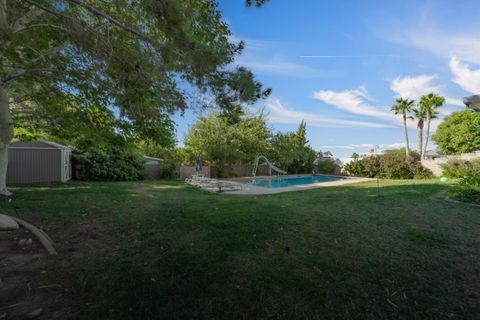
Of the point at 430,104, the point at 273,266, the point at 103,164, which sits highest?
the point at 430,104

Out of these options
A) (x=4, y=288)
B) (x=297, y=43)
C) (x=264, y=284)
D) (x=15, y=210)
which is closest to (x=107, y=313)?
(x=4, y=288)

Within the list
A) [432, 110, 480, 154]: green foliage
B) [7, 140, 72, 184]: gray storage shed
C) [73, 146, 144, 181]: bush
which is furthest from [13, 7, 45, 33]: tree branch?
[432, 110, 480, 154]: green foliage

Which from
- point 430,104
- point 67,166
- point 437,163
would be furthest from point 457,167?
point 67,166

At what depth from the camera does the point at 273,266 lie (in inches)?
108

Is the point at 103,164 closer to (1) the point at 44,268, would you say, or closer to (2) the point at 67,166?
(2) the point at 67,166

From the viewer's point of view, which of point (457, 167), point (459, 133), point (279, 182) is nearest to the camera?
point (457, 167)

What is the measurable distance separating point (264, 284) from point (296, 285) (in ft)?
1.10

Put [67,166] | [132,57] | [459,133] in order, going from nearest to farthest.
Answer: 1. [132,57]
2. [67,166]
3. [459,133]

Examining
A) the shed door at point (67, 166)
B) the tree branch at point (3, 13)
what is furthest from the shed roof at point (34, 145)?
the tree branch at point (3, 13)

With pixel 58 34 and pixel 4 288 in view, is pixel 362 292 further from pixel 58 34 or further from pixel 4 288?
→ pixel 58 34

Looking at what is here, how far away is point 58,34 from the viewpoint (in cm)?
533

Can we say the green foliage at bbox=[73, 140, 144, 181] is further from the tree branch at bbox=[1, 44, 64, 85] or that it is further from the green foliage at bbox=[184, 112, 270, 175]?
the tree branch at bbox=[1, 44, 64, 85]

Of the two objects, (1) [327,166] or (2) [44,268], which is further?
(1) [327,166]

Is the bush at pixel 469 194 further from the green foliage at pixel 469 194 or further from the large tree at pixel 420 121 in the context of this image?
the large tree at pixel 420 121
